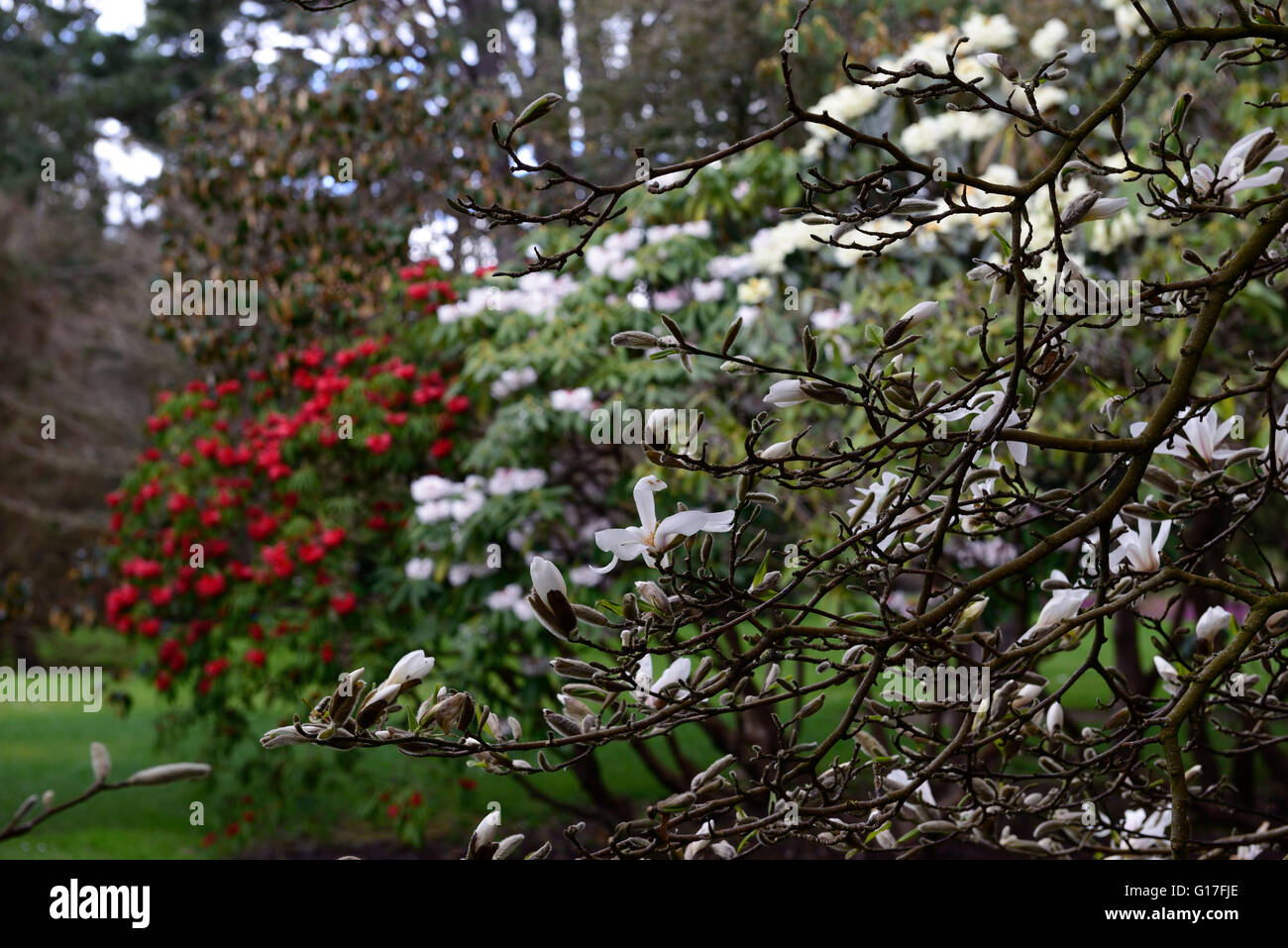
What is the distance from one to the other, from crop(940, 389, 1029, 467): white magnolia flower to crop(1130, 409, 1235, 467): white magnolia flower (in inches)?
4.4

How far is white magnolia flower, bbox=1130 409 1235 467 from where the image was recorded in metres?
1.12

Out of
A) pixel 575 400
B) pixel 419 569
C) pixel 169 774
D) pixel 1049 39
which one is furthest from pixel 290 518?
pixel 169 774

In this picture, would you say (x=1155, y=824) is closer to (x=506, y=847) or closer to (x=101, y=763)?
(x=506, y=847)

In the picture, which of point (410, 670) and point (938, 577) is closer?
point (410, 670)

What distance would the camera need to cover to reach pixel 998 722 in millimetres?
1092

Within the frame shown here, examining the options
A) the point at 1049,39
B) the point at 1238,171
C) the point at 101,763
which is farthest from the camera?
the point at 1049,39

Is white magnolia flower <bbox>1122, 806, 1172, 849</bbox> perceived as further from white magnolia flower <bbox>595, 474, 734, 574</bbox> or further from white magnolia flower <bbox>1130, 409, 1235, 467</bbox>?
white magnolia flower <bbox>595, 474, 734, 574</bbox>

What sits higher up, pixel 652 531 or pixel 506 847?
pixel 652 531

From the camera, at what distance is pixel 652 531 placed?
3.21ft

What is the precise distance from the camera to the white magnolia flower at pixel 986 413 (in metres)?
0.98

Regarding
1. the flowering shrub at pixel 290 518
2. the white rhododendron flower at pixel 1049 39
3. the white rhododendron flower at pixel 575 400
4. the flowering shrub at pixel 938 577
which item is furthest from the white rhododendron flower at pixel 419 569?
the flowering shrub at pixel 938 577

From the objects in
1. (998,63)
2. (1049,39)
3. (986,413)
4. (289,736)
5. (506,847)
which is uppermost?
(1049,39)

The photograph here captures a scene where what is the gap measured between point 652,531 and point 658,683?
0.45 feet
